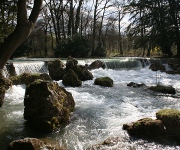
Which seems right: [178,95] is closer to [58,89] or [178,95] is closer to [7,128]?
[58,89]

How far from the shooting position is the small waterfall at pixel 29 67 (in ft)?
54.3

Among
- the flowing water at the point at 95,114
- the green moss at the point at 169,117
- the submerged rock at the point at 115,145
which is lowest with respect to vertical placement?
the submerged rock at the point at 115,145

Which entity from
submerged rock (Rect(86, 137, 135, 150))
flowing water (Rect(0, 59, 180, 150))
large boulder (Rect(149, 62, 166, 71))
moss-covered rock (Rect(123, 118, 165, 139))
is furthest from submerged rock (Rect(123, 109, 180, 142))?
large boulder (Rect(149, 62, 166, 71))

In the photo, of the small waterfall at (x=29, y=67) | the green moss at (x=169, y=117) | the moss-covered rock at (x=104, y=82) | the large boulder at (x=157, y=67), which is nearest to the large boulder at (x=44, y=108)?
the green moss at (x=169, y=117)

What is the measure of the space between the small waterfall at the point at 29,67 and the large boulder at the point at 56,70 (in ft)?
4.41

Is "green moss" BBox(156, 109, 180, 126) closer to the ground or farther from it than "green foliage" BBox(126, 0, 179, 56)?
closer to the ground

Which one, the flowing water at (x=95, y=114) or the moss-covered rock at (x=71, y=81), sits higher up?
the moss-covered rock at (x=71, y=81)

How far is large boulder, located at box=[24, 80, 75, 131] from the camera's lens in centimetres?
738

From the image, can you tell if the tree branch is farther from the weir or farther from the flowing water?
the weir

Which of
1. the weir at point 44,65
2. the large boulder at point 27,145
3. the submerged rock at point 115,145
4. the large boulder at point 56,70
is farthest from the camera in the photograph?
the large boulder at point 56,70

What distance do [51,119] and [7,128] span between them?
4.30ft

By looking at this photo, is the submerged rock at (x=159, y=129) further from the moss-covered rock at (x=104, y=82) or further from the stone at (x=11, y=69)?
the stone at (x=11, y=69)

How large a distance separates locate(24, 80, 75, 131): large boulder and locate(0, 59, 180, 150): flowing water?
260 millimetres

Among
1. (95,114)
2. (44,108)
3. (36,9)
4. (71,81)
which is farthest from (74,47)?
(36,9)
